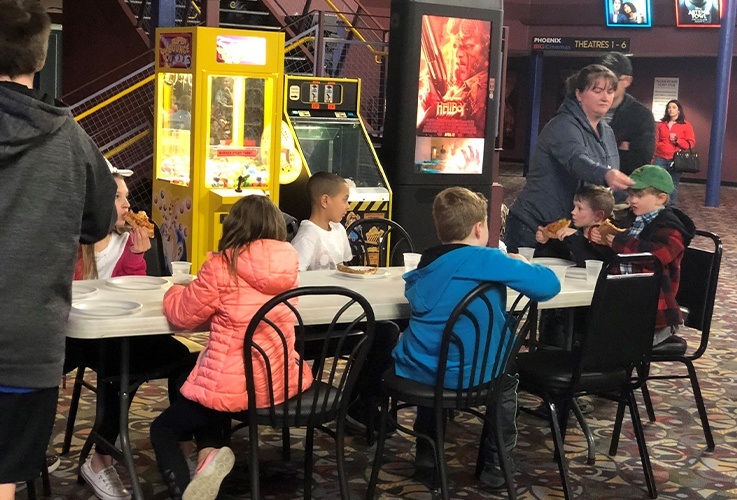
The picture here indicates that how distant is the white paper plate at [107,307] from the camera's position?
3062 mm

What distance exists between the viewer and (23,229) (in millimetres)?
2232

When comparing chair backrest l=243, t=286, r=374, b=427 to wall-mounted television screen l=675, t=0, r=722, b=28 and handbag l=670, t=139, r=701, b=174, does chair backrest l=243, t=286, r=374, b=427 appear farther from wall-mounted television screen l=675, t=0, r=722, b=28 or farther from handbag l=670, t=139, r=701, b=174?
wall-mounted television screen l=675, t=0, r=722, b=28

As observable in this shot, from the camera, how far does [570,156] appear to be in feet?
16.8

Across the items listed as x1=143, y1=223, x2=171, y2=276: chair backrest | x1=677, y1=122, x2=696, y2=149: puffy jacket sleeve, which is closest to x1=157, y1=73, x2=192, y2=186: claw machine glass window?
x1=143, y1=223, x2=171, y2=276: chair backrest

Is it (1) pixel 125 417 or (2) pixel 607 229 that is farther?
(2) pixel 607 229

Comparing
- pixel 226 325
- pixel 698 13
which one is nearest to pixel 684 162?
pixel 698 13

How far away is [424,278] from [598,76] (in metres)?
2.18

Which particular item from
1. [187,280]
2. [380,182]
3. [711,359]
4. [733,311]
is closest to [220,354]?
[187,280]

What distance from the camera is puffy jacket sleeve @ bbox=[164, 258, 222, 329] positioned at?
3033 millimetres

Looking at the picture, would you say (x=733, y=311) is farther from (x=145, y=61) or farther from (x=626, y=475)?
(x=145, y=61)

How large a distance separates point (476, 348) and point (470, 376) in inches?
4.0

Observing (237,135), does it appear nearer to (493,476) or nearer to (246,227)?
(493,476)

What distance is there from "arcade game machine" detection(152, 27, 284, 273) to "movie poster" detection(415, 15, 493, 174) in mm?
1231

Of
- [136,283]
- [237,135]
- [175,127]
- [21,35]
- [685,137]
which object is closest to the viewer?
[21,35]
